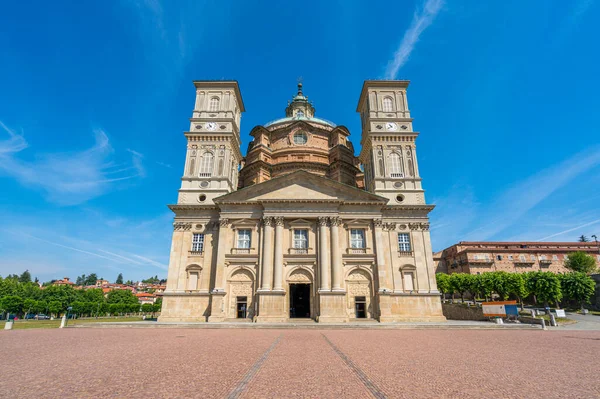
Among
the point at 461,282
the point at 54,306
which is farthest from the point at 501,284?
the point at 54,306

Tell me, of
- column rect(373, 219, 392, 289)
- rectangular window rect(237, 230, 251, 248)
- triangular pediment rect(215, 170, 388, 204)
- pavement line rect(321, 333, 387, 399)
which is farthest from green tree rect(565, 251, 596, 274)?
pavement line rect(321, 333, 387, 399)

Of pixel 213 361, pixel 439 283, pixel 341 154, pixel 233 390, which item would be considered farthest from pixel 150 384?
pixel 439 283

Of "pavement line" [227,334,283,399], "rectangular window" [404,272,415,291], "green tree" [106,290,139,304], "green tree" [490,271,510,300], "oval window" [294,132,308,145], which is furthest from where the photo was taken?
"green tree" [106,290,139,304]

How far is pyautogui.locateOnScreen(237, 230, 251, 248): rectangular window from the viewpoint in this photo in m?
29.5

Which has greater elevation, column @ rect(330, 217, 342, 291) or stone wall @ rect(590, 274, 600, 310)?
column @ rect(330, 217, 342, 291)

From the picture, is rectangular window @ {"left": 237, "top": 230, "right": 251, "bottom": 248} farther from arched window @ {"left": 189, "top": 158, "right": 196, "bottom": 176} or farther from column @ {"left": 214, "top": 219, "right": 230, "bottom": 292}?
arched window @ {"left": 189, "top": 158, "right": 196, "bottom": 176}

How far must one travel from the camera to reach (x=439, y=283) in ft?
173

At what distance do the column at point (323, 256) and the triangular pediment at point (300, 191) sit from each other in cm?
291

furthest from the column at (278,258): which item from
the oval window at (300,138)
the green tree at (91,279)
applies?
the green tree at (91,279)

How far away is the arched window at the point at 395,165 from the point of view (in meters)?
33.5

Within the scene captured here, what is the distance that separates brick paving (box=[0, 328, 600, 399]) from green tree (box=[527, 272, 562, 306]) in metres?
35.4

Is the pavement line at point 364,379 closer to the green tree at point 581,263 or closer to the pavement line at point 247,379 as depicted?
the pavement line at point 247,379

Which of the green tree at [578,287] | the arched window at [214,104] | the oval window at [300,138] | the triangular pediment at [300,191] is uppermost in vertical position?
the arched window at [214,104]

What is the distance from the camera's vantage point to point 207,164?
33.8m
